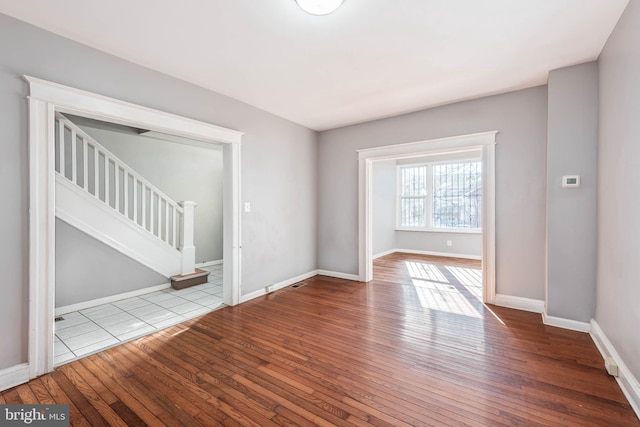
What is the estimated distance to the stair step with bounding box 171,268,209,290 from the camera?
4.29 meters

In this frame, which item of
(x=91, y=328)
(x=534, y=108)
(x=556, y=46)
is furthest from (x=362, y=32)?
(x=91, y=328)

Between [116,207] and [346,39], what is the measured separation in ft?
12.1

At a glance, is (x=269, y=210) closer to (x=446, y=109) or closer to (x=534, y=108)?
(x=446, y=109)

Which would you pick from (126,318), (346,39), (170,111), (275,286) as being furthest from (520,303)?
(126,318)

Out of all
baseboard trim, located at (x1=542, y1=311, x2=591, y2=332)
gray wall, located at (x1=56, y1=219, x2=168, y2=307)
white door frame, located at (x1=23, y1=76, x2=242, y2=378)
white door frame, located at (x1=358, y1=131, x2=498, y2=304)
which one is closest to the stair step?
gray wall, located at (x1=56, y1=219, x2=168, y2=307)

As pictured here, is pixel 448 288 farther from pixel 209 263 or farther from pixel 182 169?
pixel 182 169

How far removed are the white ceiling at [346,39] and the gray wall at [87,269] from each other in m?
2.39

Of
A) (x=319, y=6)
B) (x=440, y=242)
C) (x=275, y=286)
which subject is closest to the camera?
(x=319, y=6)

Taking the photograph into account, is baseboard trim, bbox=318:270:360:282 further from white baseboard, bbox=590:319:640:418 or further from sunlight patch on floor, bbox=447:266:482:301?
white baseboard, bbox=590:319:640:418

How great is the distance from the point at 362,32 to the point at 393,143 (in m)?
2.21

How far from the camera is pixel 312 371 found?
2133 mm

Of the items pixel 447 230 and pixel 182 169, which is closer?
pixel 182 169

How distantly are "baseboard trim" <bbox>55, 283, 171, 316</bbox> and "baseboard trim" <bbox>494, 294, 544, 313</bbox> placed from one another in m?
4.75

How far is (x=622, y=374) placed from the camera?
1.89 m
